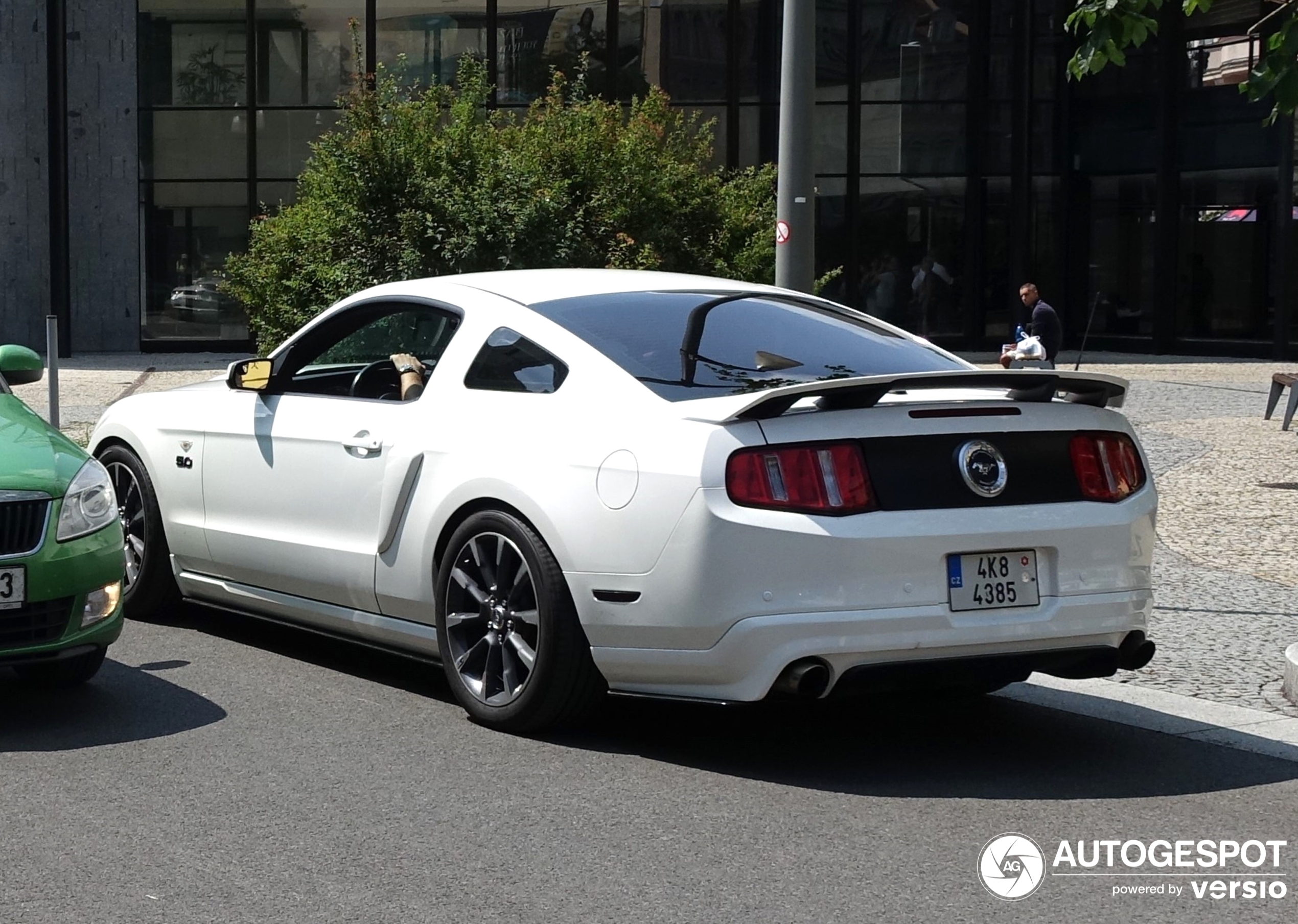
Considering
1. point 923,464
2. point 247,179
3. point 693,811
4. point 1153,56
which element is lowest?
point 693,811

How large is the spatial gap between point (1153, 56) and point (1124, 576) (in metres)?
29.1

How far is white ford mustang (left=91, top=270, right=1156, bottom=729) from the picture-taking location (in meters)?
5.43

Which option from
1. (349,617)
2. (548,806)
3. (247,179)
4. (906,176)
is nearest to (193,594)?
(349,617)

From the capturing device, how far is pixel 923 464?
5.59 meters

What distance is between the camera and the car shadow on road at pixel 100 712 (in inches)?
235

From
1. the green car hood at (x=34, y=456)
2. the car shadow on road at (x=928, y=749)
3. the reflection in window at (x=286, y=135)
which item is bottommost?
the car shadow on road at (x=928, y=749)

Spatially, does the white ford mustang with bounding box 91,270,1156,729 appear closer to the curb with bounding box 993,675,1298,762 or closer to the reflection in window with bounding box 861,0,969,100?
the curb with bounding box 993,675,1298,762

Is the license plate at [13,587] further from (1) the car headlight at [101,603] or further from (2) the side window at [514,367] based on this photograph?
(2) the side window at [514,367]

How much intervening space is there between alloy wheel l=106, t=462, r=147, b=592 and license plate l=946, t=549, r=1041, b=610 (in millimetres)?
3937

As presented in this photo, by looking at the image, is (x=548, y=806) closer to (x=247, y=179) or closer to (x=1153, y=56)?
(x=247, y=179)

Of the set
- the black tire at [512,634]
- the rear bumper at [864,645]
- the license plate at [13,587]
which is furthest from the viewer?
the license plate at [13,587]

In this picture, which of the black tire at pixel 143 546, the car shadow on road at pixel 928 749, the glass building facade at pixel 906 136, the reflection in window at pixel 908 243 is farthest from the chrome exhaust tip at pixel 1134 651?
the reflection in window at pixel 908 243

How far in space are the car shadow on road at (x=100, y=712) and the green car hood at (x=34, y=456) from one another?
0.78 meters

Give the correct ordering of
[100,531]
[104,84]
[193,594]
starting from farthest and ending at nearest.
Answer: [104,84] < [193,594] < [100,531]
